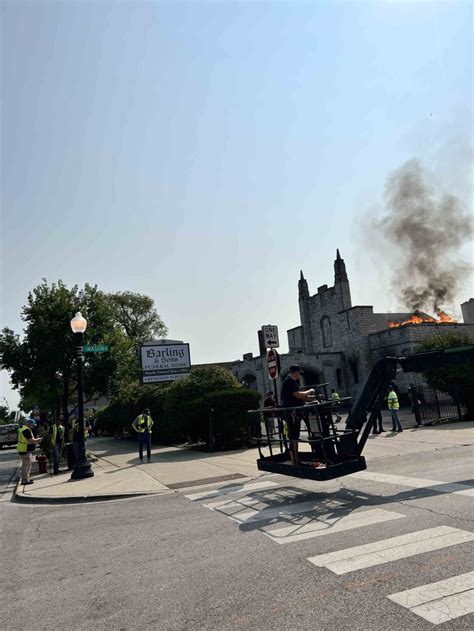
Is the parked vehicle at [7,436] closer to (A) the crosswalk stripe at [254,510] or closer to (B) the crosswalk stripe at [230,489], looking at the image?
(B) the crosswalk stripe at [230,489]

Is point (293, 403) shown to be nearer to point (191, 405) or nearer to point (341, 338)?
point (191, 405)

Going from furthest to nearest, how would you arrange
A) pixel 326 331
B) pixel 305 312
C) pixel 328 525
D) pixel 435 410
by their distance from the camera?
pixel 305 312
pixel 326 331
pixel 435 410
pixel 328 525

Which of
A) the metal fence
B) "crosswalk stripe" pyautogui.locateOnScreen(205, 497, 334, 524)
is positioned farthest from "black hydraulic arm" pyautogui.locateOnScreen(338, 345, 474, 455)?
the metal fence

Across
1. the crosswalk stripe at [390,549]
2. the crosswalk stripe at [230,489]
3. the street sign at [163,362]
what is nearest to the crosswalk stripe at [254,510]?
the crosswalk stripe at [230,489]

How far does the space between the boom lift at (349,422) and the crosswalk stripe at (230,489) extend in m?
0.63

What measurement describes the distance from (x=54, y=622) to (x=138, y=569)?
1165mm

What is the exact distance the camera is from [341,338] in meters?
43.0

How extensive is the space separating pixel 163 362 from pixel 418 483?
16373 mm

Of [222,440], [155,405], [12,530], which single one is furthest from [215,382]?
→ [12,530]

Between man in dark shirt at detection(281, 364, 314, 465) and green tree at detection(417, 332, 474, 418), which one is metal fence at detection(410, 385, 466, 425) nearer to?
green tree at detection(417, 332, 474, 418)

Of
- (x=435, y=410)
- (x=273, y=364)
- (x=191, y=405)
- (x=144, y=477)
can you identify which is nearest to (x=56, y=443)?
(x=144, y=477)

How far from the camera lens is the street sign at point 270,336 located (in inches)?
469

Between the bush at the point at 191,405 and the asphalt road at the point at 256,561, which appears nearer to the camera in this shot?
the asphalt road at the point at 256,561

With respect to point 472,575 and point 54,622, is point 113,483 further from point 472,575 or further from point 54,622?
point 472,575
